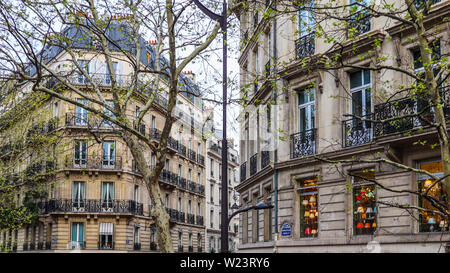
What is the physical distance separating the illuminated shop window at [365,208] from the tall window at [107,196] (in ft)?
94.3

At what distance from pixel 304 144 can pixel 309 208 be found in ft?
7.58

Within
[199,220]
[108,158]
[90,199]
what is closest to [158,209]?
[90,199]

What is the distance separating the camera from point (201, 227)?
60.0 meters

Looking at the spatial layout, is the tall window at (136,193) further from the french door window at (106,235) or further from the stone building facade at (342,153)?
the stone building facade at (342,153)

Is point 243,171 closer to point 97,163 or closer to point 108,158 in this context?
point 97,163

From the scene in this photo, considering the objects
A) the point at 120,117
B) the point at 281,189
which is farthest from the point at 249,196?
the point at 120,117

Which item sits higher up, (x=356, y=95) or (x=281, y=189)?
(x=356, y=95)

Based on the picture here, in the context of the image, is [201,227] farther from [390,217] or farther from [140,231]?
[390,217]

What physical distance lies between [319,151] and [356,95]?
232cm

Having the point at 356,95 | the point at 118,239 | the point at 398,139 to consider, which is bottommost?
the point at 118,239

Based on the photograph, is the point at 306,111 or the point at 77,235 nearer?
the point at 306,111

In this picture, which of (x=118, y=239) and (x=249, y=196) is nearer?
(x=249, y=196)

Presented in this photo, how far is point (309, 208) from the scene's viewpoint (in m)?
19.7

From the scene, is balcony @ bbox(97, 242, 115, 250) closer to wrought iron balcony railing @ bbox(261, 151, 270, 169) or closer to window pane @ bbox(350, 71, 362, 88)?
wrought iron balcony railing @ bbox(261, 151, 270, 169)
